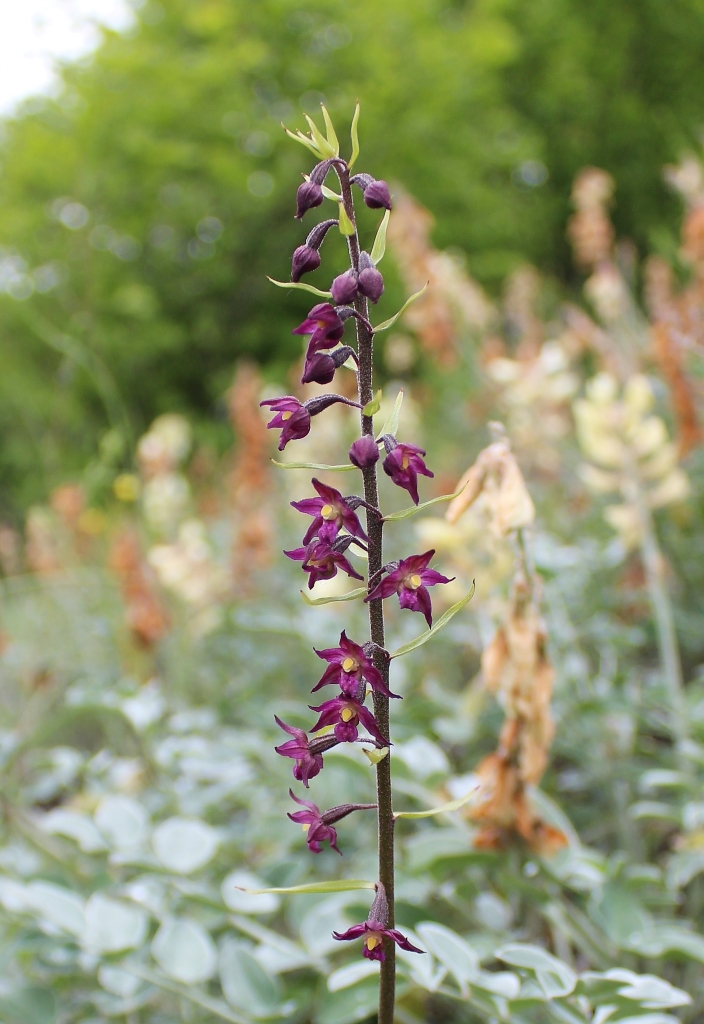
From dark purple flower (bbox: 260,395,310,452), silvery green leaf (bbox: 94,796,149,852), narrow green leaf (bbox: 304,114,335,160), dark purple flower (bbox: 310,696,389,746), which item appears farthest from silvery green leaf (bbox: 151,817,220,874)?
narrow green leaf (bbox: 304,114,335,160)

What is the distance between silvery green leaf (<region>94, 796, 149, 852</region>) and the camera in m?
1.27

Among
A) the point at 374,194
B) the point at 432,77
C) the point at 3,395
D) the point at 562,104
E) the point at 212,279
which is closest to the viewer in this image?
the point at 374,194

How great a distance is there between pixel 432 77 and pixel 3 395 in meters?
5.42

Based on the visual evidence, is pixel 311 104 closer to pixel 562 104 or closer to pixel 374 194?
pixel 562 104

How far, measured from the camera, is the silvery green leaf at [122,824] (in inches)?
50.1

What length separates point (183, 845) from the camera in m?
1.22

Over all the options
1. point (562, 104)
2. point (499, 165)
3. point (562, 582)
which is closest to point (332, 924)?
point (562, 582)

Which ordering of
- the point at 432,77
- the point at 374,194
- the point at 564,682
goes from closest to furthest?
the point at 374,194, the point at 564,682, the point at 432,77

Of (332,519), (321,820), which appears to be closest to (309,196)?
(332,519)

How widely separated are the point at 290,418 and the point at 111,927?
78cm

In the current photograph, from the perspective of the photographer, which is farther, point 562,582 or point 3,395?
point 3,395

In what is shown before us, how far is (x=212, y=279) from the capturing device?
9391mm

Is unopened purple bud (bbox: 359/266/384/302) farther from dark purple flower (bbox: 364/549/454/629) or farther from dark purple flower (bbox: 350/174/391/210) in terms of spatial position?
dark purple flower (bbox: 364/549/454/629)

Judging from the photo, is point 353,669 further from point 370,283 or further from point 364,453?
point 370,283
